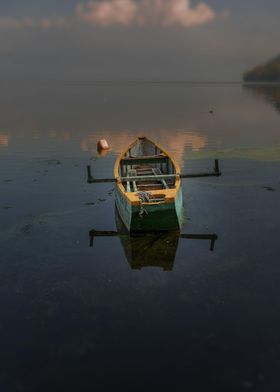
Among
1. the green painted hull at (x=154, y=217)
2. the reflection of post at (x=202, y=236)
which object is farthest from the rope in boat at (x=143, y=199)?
the reflection of post at (x=202, y=236)

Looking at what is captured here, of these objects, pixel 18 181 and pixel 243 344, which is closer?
pixel 243 344

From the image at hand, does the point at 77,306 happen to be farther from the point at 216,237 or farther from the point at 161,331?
the point at 216,237

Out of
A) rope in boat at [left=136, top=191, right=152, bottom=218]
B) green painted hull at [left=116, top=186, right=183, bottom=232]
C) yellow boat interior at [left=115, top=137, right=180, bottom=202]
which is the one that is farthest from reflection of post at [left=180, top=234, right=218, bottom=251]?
rope in boat at [left=136, top=191, right=152, bottom=218]

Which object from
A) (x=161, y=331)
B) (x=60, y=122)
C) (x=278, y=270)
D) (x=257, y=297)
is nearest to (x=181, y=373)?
(x=161, y=331)

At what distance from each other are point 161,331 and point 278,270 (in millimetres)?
5948

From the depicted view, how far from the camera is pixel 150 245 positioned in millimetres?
17031

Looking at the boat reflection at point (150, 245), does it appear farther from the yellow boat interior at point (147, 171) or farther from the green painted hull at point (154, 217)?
the yellow boat interior at point (147, 171)

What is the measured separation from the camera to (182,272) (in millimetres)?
14828

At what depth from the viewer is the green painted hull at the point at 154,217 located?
56.0 ft

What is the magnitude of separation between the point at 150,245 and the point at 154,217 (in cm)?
132

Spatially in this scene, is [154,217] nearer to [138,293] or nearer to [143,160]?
[138,293]

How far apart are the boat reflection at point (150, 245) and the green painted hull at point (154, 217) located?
1.24ft

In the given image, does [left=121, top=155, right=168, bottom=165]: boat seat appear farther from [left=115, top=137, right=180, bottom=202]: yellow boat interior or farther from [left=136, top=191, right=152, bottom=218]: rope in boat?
[left=136, top=191, right=152, bottom=218]: rope in boat

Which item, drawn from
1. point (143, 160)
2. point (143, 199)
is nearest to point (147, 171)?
point (143, 160)
